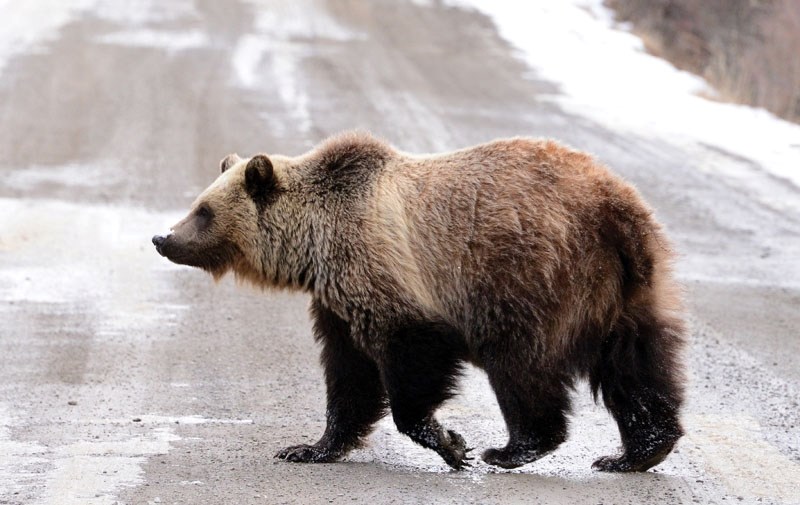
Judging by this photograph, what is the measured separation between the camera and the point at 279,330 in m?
9.27

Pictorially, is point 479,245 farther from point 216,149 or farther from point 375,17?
point 375,17

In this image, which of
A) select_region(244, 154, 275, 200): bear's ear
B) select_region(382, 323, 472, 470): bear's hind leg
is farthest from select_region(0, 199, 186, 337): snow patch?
select_region(382, 323, 472, 470): bear's hind leg

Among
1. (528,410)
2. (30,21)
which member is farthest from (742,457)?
(30,21)

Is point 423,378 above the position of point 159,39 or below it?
above

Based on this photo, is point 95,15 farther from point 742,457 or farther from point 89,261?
point 742,457

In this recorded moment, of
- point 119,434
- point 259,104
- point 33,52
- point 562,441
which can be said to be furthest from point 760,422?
point 33,52

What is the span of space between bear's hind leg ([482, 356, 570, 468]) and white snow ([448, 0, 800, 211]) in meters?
7.75

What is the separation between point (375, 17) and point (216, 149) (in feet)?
36.7

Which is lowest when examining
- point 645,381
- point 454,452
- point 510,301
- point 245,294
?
point 245,294

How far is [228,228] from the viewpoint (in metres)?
6.75

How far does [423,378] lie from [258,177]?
157 centimetres

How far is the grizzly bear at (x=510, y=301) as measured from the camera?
586 cm

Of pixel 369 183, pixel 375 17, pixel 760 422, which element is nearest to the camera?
pixel 369 183

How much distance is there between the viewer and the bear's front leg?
6.32 m
